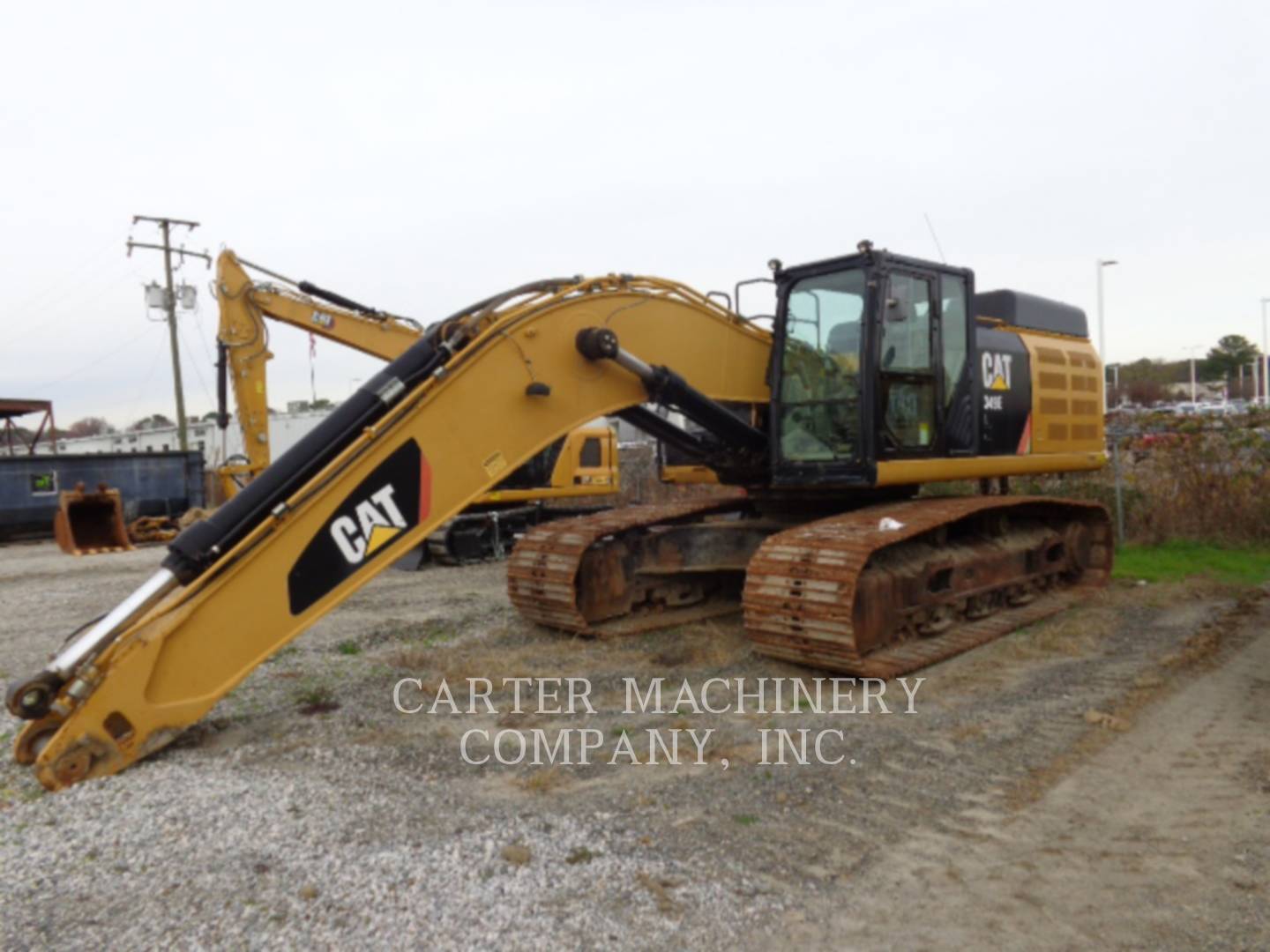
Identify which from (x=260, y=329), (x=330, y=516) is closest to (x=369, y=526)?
(x=330, y=516)

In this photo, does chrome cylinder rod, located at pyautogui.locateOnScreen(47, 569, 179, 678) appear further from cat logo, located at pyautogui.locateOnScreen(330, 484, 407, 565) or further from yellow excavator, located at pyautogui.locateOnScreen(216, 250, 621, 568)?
yellow excavator, located at pyautogui.locateOnScreen(216, 250, 621, 568)

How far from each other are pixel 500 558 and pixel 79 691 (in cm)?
862

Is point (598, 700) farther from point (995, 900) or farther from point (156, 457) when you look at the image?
point (156, 457)

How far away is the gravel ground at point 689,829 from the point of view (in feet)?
10.4

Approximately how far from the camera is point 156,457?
68.9 ft

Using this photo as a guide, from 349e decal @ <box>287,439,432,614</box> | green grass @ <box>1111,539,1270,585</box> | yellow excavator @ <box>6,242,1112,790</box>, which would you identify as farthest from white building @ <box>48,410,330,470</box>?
349e decal @ <box>287,439,432,614</box>

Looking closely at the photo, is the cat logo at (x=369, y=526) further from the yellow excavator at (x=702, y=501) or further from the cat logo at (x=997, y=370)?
the cat logo at (x=997, y=370)

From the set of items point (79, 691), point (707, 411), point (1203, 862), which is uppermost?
point (707, 411)

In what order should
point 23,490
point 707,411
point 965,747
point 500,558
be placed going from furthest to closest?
point 23,490
point 500,558
point 707,411
point 965,747

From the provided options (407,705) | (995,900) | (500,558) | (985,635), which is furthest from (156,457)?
(995,900)

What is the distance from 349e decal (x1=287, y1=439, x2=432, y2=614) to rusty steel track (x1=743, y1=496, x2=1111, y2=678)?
223 cm

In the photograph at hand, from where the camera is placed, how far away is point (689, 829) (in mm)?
3883

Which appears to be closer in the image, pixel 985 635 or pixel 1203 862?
pixel 1203 862

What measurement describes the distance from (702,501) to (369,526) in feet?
13.2
